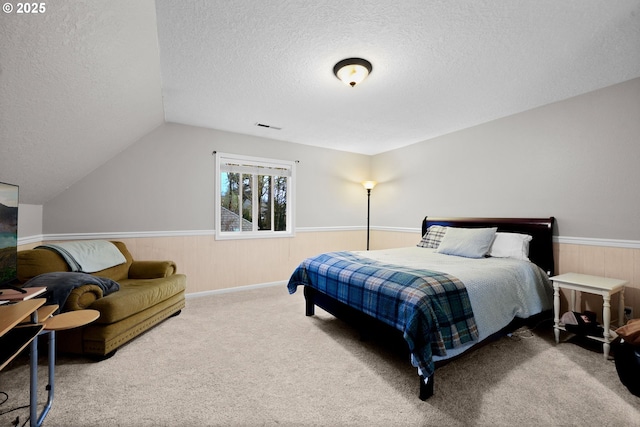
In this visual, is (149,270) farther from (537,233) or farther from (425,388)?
(537,233)

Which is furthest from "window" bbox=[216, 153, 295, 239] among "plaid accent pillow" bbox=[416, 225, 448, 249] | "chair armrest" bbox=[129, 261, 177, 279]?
"plaid accent pillow" bbox=[416, 225, 448, 249]

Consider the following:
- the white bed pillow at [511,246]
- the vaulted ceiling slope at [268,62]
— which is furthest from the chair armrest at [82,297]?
the white bed pillow at [511,246]

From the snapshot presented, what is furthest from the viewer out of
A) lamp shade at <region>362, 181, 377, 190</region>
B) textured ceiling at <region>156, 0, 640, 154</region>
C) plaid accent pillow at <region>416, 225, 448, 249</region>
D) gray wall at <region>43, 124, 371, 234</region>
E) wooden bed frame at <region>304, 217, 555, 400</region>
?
lamp shade at <region>362, 181, 377, 190</region>

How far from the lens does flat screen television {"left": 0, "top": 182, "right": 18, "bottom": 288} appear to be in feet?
5.12

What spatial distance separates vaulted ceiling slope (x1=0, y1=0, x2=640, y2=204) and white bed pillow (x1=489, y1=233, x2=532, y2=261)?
150 centimetres

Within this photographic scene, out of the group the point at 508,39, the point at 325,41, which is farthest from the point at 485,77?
the point at 325,41

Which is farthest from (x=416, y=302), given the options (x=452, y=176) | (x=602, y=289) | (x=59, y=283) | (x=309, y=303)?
(x=452, y=176)

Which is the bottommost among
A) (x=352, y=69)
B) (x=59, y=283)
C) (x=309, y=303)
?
(x=309, y=303)

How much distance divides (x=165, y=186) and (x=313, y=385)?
312cm

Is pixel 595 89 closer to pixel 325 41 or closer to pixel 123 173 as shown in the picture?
pixel 325 41

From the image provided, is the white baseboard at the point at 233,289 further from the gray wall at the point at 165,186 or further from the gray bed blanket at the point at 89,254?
the gray bed blanket at the point at 89,254

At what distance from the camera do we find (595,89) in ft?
8.83

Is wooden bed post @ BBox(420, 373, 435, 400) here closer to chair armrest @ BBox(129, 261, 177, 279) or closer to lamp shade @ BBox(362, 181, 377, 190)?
chair armrest @ BBox(129, 261, 177, 279)

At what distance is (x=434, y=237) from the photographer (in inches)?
Answer: 149
